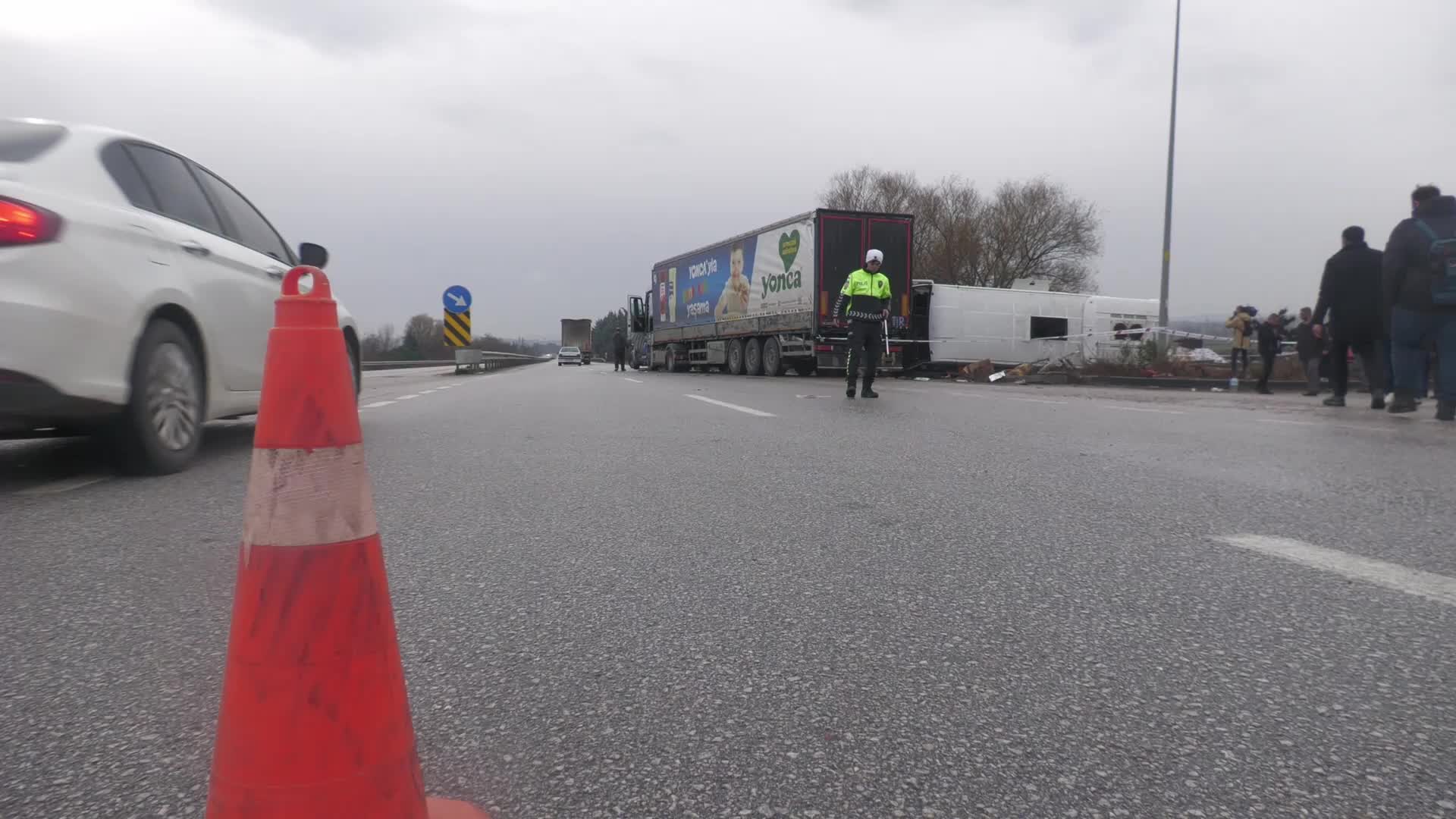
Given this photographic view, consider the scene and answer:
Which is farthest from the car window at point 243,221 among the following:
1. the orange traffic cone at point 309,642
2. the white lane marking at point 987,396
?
the white lane marking at point 987,396

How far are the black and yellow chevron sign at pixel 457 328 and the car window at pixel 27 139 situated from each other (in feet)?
83.8

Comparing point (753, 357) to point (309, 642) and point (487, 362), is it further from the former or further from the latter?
point (309, 642)

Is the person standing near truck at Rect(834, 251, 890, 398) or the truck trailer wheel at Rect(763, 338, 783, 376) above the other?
the person standing near truck at Rect(834, 251, 890, 398)

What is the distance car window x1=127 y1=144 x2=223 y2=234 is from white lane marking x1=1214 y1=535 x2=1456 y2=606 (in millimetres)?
5305

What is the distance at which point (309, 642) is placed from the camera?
1.46 metres

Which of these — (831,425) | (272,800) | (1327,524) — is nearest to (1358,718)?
(272,800)

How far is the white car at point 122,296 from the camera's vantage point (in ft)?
13.6

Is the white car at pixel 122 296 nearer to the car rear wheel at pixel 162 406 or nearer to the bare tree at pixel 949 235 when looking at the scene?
the car rear wheel at pixel 162 406

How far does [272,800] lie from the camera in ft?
4.63

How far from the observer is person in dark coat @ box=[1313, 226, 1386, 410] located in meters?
11.0

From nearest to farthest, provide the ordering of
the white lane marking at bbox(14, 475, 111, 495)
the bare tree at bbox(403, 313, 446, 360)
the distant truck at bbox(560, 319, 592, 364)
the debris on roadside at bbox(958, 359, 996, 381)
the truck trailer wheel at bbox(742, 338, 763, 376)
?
the white lane marking at bbox(14, 475, 111, 495) < the debris on roadside at bbox(958, 359, 996, 381) < the truck trailer wheel at bbox(742, 338, 763, 376) < the distant truck at bbox(560, 319, 592, 364) < the bare tree at bbox(403, 313, 446, 360)

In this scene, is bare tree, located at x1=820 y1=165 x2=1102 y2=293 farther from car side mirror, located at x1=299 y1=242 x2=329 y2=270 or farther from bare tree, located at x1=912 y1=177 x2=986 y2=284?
car side mirror, located at x1=299 y1=242 x2=329 y2=270

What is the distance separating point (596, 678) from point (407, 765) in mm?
801

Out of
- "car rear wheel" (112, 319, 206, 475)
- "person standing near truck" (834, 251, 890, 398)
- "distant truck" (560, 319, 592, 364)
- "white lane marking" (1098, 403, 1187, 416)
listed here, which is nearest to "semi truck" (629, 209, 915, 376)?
"person standing near truck" (834, 251, 890, 398)
